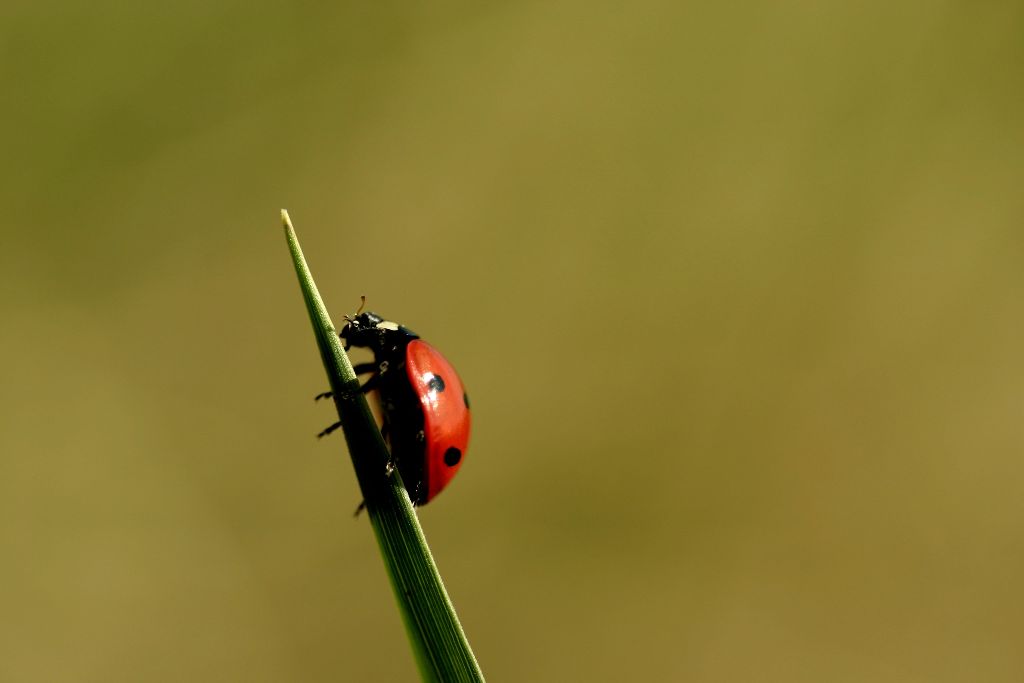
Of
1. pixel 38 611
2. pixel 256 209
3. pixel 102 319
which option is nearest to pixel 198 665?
pixel 38 611

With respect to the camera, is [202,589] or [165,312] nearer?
[202,589]

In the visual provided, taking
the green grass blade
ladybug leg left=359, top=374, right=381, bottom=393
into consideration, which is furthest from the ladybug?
the green grass blade

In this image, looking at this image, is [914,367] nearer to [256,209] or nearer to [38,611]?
[256,209]

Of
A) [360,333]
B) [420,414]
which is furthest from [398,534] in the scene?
[360,333]

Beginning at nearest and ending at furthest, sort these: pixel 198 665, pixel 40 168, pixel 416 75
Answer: pixel 198 665 < pixel 40 168 < pixel 416 75

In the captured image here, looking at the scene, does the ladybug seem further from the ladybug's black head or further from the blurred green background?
the blurred green background

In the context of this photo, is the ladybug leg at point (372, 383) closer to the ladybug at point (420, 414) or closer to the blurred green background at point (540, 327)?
the ladybug at point (420, 414)

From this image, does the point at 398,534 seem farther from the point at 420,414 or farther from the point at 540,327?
the point at 540,327
